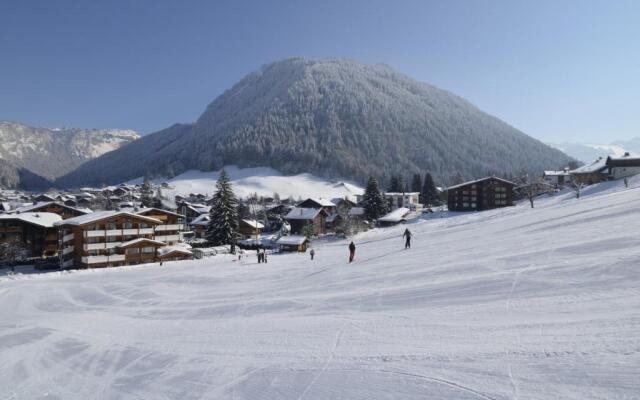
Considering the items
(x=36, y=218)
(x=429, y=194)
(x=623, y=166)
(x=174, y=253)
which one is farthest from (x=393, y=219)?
(x=36, y=218)

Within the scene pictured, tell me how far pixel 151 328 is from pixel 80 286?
1847 cm

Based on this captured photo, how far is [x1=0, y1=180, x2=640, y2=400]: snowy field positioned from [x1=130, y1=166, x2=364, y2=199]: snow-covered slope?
139911mm

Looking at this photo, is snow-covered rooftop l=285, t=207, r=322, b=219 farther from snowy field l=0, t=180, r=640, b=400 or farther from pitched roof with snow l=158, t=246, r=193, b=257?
snowy field l=0, t=180, r=640, b=400

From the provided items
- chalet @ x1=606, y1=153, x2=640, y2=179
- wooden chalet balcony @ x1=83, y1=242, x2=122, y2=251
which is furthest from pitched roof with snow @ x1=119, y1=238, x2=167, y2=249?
chalet @ x1=606, y1=153, x2=640, y2=179

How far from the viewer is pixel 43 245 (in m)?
53.1

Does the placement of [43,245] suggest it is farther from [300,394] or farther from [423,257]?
[300,394]

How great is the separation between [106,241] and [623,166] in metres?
81.3

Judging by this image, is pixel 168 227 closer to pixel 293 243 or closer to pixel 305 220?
pixel 293 243

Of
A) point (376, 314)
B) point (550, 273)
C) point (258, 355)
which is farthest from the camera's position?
point (550, 273)

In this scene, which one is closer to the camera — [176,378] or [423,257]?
[176,378]

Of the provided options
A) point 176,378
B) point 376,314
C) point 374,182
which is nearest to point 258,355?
point 176,378

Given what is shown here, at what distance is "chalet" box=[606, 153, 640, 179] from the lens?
200ft

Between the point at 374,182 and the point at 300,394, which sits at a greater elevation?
the point at 374,182

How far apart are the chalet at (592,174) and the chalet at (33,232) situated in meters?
91.4
